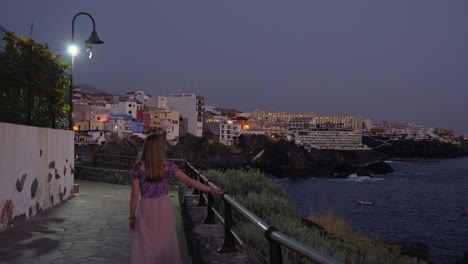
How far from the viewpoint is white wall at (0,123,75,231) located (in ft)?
27.2

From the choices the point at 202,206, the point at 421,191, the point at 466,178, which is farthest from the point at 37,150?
the point at 466,178

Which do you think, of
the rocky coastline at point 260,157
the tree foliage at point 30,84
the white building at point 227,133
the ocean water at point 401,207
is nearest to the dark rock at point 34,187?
the tree foliage at point 30,84

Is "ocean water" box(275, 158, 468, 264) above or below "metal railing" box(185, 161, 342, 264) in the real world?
below

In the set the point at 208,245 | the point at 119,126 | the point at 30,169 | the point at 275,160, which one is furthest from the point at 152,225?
the point at 275,160

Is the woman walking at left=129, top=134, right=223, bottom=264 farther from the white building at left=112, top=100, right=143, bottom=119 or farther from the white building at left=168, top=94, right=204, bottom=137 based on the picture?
the white building at left=168, top=94, right=204, bottom=137

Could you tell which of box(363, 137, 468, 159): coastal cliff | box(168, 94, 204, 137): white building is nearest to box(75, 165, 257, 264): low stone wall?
box(168, 94, 204, 137): white building

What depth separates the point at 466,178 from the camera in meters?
93.2

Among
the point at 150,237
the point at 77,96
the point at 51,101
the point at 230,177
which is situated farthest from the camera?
the point at 77,96

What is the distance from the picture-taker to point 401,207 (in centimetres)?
5019

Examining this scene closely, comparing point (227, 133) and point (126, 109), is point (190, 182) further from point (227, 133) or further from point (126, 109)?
point (227, 133)

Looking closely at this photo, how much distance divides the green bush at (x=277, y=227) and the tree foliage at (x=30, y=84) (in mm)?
4693

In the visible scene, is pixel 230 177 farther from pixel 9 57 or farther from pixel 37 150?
pixel 9 57

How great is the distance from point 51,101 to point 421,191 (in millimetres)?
65487

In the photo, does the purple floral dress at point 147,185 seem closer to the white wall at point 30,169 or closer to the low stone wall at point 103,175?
the white wall at point 30,169
